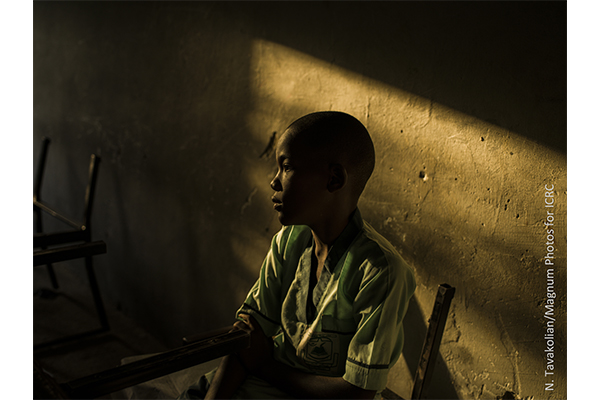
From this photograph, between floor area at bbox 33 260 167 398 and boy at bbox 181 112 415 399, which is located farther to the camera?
floor area at bbox 33 260 167 398

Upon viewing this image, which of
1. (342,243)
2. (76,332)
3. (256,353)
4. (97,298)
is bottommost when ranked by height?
(76,332)

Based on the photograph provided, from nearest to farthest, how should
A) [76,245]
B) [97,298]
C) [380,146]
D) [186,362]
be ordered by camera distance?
[186,362]
[380,146]
[76,245]
[97,298]

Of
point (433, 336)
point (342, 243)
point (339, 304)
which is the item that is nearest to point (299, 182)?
point (342, 243)

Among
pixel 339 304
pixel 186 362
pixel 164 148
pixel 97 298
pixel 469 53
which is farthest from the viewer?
pixel 97 298

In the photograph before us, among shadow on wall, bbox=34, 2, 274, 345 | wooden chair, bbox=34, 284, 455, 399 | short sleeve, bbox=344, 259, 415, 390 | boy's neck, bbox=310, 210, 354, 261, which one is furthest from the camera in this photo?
shadow on wall, bbox=34, 2, 274, 345

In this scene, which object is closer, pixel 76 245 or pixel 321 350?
pixel 321 350

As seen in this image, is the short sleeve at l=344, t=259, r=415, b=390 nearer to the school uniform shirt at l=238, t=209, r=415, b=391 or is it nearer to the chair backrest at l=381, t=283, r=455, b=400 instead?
the school uniform shirt at l=238, t=209, r=415, b=391

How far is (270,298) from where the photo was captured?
49.0 inches

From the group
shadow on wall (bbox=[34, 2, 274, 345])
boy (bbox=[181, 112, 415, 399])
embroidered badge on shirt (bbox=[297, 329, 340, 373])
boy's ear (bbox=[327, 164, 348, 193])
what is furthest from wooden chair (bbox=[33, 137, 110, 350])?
boy's ear (bbox=[327, 164, 348, 193])

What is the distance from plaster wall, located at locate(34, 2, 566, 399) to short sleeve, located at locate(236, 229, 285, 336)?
0.41m

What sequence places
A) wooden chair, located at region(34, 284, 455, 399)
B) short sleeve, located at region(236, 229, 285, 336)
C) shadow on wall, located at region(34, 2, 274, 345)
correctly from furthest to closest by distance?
shadow on wall, located at region(34, 2, 274, 345) < short sleeve, located at region(236, 229, 285, 336) < wooden chair, located at region(34, 284, 455, 399)

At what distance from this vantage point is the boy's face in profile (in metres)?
1.02

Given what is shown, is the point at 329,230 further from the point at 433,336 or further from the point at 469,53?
the point at 469,53

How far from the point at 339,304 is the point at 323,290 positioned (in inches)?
2.4
